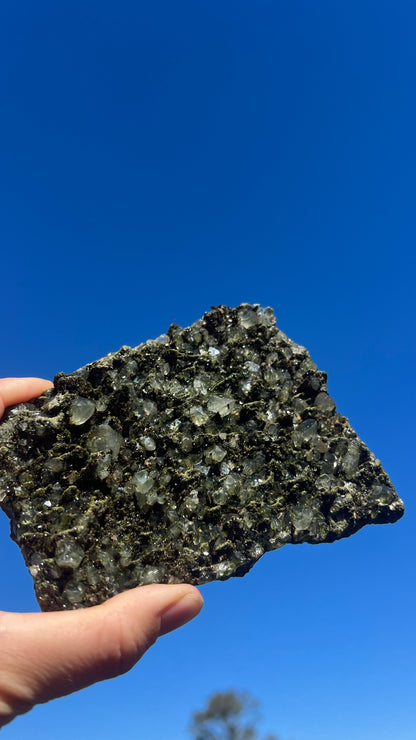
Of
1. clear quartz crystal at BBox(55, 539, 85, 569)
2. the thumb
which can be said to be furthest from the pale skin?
clear quartz crystal at BBox(55, 539, 85, 569)

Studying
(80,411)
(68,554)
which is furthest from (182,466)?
(68,554)

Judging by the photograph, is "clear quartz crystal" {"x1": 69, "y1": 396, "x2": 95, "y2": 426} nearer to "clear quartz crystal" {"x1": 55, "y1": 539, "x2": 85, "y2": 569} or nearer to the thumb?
"clear quartz crystal" {"x1": 55, "y1": 539, "x2": 85, "y2": 569}

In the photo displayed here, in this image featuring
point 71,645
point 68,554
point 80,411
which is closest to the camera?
point 71,645

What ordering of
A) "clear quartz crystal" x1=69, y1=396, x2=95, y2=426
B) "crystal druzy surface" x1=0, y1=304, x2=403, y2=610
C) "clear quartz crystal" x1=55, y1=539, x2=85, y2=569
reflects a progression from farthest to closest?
"clear quartz crystal" x1=69, y1=396, x2=95, y2=426
"crystal druzy surface" x1=0, y1=304, x2=403, y2=610
"clear quartz crystal" x1=55, y1=539, x2=85, y2=569

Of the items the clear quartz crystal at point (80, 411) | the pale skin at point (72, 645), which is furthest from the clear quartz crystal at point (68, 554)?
the clear quartz crystal at point (80, 411)

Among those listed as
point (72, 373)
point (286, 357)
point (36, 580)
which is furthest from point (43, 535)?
point (286, 357)

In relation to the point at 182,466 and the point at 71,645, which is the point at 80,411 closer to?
the point at 182,466

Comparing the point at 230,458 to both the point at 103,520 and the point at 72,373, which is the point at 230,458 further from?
the point at 72,373

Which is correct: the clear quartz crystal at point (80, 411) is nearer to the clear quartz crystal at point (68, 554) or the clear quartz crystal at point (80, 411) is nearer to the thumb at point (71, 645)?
the clear quartz crystal at point (68, 554)
